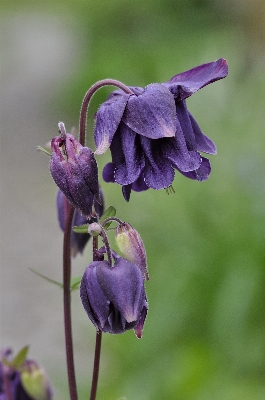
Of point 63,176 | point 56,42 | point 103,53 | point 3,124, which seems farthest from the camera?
point 56,42

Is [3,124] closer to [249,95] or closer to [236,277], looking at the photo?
[249,95]

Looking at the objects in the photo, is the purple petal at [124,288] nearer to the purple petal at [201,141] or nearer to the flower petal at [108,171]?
the flower petal at [108,171]

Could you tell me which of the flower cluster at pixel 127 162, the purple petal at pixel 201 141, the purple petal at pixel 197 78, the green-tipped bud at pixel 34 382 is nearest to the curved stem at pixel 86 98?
the flower cluster at pixel 127 162

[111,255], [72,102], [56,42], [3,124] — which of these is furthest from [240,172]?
[56,42]

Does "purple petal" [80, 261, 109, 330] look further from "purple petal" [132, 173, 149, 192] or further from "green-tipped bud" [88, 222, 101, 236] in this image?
"purple petal" [132, 173, 149, 192]

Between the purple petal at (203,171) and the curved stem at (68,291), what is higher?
the purple petal at (203,171)

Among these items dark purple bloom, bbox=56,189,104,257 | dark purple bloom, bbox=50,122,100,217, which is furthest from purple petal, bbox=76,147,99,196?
dark purple bloom, bbox=56,189,104,257
